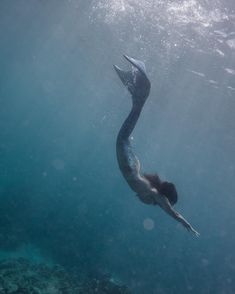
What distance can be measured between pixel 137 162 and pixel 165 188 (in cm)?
59

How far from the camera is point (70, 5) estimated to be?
25.6m

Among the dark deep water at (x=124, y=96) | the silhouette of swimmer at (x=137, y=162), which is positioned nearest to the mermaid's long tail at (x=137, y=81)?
the silhouette of swimmer at (x=137, y=162)

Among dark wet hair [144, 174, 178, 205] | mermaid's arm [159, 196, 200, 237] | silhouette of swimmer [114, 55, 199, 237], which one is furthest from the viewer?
dark wet hair [144, 174, 178, 205]

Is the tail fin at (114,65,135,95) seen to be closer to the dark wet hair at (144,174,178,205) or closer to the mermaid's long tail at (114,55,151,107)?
the mermaid's long tail at (114,55,151,107)

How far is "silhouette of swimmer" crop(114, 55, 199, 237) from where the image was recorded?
4.79 metres

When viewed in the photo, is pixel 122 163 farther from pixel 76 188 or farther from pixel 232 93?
pixel 76 188

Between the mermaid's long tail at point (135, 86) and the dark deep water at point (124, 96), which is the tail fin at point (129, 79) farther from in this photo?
the dark deep water at point (124, 96)

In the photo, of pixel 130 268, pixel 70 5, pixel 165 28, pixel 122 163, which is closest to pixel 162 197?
pixel 122 163

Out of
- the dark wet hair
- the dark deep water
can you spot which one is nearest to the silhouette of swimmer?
the dark wet hair

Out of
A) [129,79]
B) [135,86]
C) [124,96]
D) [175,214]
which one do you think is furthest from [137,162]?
[124,96]

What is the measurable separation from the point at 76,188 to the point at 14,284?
78.8 ft

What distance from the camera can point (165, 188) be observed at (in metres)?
5.01

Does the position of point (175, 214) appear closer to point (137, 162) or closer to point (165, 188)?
point (165, 188)

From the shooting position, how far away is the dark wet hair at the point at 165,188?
4941 millimetres
